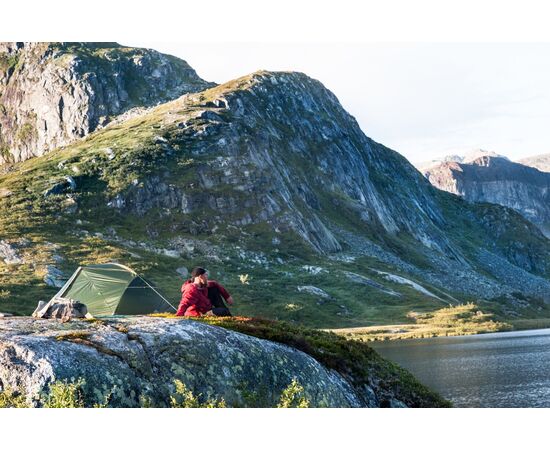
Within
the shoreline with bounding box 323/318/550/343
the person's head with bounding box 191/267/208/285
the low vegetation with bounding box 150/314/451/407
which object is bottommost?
the shoreline with bounding box 323/318/550/343

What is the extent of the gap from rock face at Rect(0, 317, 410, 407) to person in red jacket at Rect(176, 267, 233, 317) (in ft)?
20.3

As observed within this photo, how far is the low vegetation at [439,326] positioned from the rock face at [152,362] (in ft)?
340

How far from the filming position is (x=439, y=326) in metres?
154

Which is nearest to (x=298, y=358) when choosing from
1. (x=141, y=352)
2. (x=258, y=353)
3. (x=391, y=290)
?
(x=258, y=353)

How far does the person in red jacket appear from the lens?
3106 cm

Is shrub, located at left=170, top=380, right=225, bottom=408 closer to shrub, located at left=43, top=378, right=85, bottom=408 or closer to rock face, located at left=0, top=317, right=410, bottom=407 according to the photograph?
rock face, located at left=0, top=317, right=410, bottom=407

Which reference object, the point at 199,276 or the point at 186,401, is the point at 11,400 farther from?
the point at 199,276

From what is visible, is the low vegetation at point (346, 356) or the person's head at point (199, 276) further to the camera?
the person's head at point (199, 276)

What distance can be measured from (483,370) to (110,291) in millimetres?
48896

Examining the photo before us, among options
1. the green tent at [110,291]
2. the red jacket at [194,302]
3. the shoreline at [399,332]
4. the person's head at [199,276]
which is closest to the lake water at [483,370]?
the shoreline at [399,332]

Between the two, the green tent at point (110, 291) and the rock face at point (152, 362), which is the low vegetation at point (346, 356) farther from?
the green tent at point (110, 291)

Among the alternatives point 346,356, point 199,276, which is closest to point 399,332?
point 346,356

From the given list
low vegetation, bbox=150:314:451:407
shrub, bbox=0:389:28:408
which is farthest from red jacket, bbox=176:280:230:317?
shrub, bbox=0:389:28:408

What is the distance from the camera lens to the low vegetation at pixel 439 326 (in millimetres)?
135875
